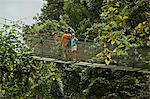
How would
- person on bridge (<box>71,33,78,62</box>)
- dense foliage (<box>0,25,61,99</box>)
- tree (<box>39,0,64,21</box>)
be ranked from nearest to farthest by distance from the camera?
person on bridge (<box>71,33,78,62</box>)
dense foliage (<box>0,25,61,99</box>)
tree (<box>39,0,64,21</box>)

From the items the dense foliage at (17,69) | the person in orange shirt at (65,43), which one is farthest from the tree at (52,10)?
the person in orange shirt at (65,43)

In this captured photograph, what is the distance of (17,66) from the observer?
993 centimetres

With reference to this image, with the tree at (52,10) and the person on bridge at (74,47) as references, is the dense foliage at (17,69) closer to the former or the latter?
the person on bridge at (74,47)

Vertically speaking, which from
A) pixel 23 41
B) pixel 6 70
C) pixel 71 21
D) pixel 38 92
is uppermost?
pixel 71 21

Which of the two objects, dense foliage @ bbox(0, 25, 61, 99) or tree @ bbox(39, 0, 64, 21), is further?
tree @ bbox(39, 0, 64, 21)

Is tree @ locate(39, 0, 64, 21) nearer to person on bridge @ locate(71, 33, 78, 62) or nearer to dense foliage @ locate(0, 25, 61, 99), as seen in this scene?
Answer: dense foliage @ locate(0, 25, 61, 99)

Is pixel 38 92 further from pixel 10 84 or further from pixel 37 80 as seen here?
pixel 10 84

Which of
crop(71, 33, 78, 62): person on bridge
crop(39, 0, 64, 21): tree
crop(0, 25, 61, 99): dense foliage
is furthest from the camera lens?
crop(39, 0, 64, 21): tree

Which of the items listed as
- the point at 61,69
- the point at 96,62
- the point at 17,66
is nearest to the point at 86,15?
the point at 61,69

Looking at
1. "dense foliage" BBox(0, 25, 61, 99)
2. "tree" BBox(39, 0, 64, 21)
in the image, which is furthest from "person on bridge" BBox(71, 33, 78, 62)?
"tree" BBox(39, 0, 64, 21)

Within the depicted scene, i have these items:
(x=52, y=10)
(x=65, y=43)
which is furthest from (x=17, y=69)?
(x=52, y=10)

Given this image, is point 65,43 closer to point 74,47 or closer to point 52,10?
point 74,47

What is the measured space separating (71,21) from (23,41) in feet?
16.8

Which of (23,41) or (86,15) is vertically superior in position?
(86,15)
